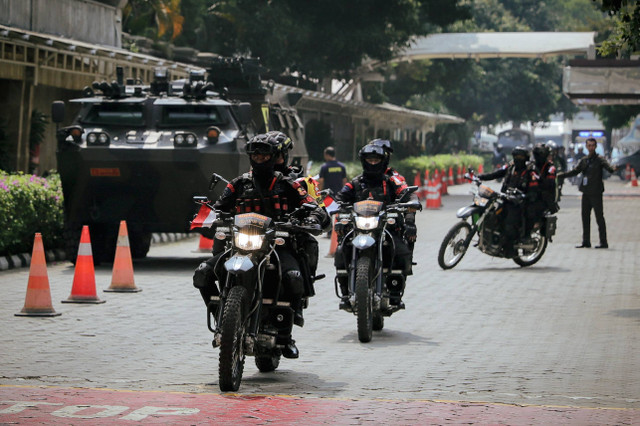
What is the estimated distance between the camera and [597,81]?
35.0m

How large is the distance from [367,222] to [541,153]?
886 cm

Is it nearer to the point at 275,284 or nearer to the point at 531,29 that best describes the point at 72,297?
the point at 275,284

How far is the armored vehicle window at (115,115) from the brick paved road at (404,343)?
213 cm

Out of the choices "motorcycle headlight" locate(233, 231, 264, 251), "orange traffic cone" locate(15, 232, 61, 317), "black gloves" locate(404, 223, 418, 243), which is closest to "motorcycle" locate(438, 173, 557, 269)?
"black gloves" locate(404, 223, 418, 243)

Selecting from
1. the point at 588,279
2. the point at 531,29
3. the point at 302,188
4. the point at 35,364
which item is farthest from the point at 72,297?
the point at 531,29

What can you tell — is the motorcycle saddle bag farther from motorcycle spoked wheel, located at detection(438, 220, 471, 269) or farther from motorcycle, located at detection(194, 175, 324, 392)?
motorcycle, located at detection(194, 175, 324, 392)

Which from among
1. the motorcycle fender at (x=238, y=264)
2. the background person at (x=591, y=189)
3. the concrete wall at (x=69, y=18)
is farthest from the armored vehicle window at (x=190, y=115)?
the motorcycle fender at (x=238, y=264)

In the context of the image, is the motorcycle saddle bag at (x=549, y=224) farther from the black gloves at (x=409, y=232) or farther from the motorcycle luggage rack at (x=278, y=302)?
the motorcycle luggage rack at (x=278, y=302)

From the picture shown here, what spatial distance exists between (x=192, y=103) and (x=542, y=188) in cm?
534

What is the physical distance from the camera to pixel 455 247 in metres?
19.1

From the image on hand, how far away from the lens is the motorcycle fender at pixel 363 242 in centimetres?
1180

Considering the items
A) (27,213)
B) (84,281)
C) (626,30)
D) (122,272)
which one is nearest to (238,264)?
(84,281)

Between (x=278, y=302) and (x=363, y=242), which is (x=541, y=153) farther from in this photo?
(x=278, y=302)

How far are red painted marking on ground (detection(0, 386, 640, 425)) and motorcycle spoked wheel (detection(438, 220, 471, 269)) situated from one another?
10.5 metres
